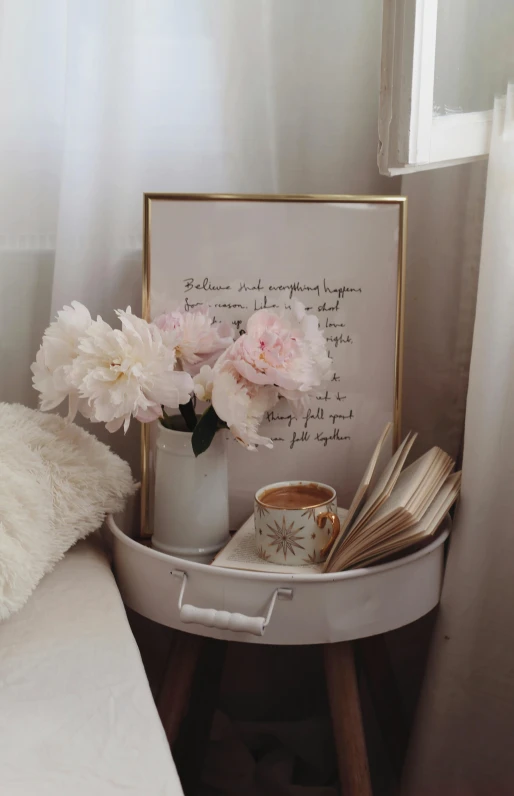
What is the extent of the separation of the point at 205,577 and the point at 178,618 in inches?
2.6

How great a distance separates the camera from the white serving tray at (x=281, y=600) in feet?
2.47

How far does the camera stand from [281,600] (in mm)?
762

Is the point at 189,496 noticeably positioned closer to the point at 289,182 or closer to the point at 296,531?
the point at 296,531

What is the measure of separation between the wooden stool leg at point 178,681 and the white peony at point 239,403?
0.26 metres

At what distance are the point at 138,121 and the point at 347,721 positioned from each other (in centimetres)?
79

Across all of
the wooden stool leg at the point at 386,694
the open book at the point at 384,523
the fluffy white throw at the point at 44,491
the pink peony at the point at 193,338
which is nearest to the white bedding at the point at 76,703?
the fluffy white throw at the point at 44,491

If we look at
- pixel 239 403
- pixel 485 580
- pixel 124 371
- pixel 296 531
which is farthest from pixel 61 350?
pixel 485 580

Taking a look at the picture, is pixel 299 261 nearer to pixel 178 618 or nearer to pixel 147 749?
pixel 178 618

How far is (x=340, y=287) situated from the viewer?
0.94 metres

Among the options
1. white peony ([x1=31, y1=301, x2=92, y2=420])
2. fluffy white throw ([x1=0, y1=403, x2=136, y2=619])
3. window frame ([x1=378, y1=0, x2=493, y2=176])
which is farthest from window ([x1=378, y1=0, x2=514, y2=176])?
fluffy white throw ([x1=0, y1=403, x2=136, y2=619])

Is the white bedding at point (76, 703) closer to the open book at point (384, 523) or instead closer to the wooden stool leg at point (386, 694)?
the open book at point (384, 523)

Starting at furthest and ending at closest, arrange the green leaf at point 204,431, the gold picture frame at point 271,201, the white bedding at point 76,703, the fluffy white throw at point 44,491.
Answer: the gold picture frame at point 271,201 → the green leaf at point 204,431 → the fluffy white throw at point 44,491 → the white bedding at point 76,703

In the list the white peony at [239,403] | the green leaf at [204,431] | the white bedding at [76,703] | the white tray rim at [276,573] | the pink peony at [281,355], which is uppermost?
the pink peony at [281,355]

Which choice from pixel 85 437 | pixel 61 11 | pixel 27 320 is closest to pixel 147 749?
pixel 85 437
